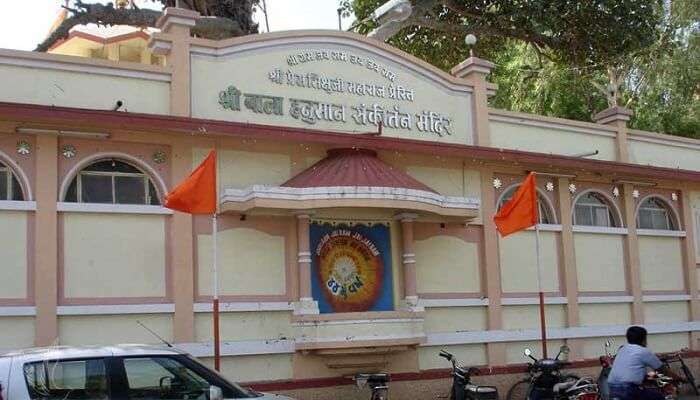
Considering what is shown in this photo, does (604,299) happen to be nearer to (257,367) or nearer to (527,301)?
(527,301)

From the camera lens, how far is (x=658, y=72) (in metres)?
25.8

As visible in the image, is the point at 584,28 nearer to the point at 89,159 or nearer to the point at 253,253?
the point at 253,253

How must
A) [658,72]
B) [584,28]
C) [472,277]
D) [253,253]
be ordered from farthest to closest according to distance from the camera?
[658,72]
[584,28]
[472,277]
[253,253]

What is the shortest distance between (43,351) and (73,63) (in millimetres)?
5100

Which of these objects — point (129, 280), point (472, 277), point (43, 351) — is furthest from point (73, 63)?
point (472, 277)

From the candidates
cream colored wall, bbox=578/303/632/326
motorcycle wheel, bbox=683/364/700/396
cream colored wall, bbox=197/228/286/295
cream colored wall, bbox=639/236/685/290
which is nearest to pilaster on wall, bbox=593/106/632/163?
cream colored wall, bbox=639/236/685/290

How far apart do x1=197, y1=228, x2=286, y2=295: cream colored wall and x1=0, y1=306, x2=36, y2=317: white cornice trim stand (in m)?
2.20

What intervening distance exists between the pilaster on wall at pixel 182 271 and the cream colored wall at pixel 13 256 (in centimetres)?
188

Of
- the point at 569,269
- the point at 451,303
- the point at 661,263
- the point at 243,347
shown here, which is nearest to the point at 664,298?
the point at 661,263

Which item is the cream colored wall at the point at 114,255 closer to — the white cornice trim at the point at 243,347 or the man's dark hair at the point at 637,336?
the white cornice trim at the point at 243,347

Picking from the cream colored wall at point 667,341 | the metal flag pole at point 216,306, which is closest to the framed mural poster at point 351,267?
the metal flag pole at point 216,306

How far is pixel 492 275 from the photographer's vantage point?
46.0 ft

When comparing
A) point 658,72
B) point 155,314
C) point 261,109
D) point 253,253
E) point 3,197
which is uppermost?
point 658,72

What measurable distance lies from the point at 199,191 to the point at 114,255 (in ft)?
5.19
